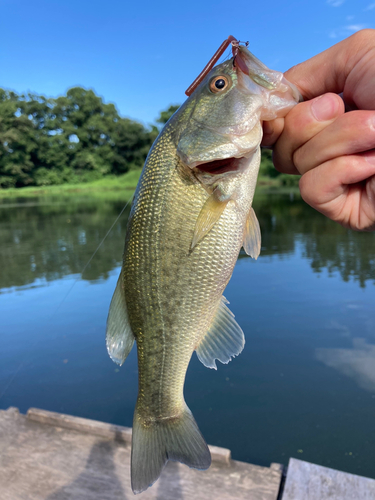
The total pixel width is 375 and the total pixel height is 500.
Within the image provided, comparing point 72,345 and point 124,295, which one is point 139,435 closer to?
point 124,295

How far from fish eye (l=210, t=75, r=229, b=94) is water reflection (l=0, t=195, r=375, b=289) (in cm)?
798

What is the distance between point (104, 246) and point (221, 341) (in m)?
12.8

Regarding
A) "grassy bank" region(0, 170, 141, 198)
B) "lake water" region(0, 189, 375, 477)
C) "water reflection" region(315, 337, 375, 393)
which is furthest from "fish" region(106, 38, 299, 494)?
"grassy bank" region(0, 170, 141, 198)

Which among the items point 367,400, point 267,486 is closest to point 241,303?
point 367,400

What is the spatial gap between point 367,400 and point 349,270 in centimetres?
561

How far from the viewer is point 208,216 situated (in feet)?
5.33

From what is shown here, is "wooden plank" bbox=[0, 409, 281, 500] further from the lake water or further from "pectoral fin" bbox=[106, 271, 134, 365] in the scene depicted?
"pectoral fin" bbox=[106, 271, 134, 365]

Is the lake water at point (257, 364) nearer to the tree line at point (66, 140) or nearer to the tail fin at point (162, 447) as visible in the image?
the tail fin at point (162, 447)

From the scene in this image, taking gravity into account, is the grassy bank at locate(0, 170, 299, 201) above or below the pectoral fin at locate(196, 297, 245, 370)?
above

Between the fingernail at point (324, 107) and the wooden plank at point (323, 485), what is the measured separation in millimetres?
2759

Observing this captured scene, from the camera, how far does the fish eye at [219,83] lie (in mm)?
1750

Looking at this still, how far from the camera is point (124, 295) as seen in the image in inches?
72.6

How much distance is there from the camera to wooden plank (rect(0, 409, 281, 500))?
303 cm

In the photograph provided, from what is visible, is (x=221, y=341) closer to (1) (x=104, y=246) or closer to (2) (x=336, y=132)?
(2) (x=336, y=132)
